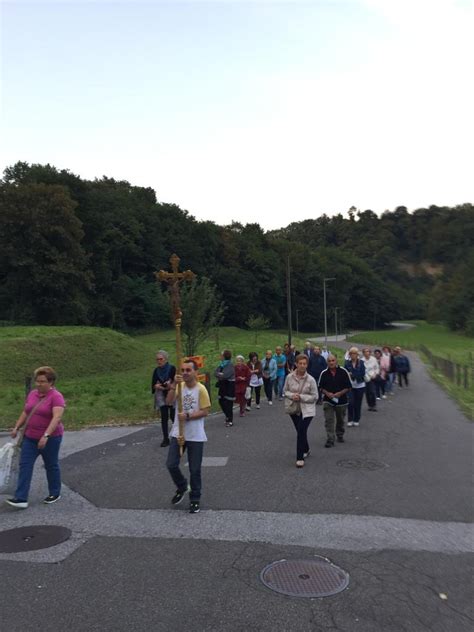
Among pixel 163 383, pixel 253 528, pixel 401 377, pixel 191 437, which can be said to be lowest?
pixel 401 377

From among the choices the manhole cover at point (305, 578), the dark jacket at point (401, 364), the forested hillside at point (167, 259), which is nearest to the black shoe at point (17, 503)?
the manhole cover at point (305, 578)

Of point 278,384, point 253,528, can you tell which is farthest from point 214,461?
point 278,384

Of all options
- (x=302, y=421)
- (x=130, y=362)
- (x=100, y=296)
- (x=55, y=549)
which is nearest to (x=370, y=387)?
(x=302, y=421)

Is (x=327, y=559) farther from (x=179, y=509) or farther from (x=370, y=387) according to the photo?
(x=370, y=387)

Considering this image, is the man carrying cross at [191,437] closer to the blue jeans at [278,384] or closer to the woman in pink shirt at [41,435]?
the woman in pink shirt at [41,435]

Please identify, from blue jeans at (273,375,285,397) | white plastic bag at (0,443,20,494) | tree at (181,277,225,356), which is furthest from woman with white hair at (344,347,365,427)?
tree at (181,277,225,356)

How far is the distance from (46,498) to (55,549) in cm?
155

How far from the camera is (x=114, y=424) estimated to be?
11.9m

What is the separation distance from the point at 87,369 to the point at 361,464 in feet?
61.9

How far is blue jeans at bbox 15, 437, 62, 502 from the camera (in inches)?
242

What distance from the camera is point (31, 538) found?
5242mm

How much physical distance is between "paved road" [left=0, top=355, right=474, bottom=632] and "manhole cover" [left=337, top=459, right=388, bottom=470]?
1.3 inches

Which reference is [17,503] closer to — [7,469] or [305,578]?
[7,469]

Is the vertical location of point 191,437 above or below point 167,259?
below
